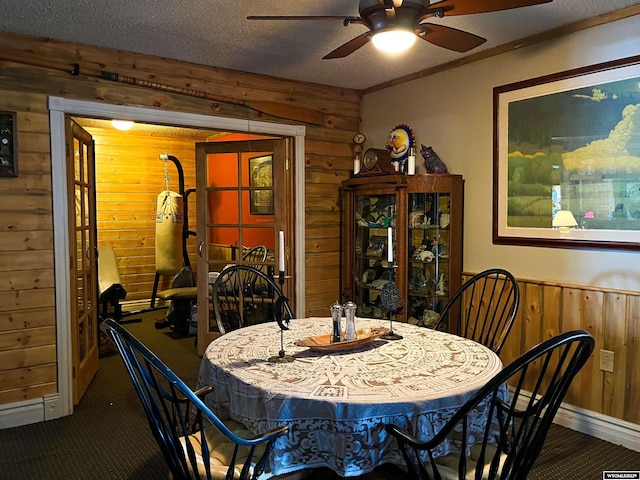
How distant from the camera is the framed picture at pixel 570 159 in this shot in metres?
2.57

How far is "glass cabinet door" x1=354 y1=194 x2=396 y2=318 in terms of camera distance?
147 inches

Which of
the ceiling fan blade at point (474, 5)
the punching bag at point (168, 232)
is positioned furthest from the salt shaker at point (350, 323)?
the punching bag at point (168, 232)

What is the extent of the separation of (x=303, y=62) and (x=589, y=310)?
8.31 feet

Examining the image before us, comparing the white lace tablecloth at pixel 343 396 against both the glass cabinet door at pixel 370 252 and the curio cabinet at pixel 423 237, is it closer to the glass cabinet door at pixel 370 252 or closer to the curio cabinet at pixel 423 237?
the curio cabinet at pixel 423 237

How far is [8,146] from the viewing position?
2.81 metres

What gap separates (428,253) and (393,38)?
1816 millimetres

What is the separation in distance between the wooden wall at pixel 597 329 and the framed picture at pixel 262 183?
2.09m

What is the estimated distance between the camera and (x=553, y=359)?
9.29 ft

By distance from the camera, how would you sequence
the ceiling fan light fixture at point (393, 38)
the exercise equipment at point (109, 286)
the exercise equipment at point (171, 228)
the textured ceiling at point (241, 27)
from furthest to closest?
the exercise equipment at point (171, 228) → the exercise equipment at point (109, 286) → the textured ceiling at point (241, 27) → the ceiling fan light fixture at point (393, 38)

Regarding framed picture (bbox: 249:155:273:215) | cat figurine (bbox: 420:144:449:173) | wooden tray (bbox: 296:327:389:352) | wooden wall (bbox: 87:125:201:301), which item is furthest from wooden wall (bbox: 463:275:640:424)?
wooden wall (bbox: 87:125:201:301)

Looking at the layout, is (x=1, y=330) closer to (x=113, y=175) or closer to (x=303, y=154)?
(x=303, y=154)

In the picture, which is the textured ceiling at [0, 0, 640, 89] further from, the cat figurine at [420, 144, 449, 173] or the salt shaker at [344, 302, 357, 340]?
the salt shaker at [344, 302, 357, 340]

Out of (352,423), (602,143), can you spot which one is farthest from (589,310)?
(352,423)

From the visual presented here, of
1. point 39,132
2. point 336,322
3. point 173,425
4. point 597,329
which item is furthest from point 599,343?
point 39,132
